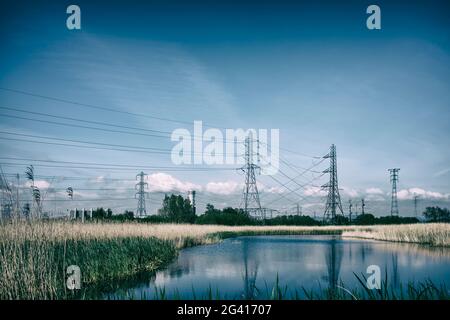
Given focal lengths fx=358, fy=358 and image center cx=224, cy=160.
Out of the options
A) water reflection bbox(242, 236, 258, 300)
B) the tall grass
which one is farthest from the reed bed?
the tall grass

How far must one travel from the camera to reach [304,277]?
11.1 meters

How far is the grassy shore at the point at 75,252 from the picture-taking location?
282 inches

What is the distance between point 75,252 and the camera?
11.3 meters

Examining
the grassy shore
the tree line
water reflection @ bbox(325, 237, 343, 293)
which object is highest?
the grassy shore

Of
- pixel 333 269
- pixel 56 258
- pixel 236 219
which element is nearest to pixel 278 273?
pixel 333 269

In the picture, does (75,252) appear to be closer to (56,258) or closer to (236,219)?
(56,258)

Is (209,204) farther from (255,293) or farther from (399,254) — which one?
(255,293)

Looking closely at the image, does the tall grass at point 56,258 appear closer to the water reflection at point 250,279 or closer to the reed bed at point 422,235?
the water reflection at point 250,279

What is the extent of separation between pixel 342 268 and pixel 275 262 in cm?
271

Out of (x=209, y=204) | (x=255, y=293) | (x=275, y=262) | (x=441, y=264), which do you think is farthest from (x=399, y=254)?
(x=209, y=204)

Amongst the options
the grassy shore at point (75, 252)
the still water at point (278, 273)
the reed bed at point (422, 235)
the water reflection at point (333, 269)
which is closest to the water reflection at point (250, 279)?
the still water at point (278, 273)

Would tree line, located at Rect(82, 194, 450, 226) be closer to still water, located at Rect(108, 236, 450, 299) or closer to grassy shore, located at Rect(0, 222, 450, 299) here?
grassy shore, located at Rect(0, 222, 450, 299)

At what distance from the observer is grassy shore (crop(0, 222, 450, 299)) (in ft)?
23.5
